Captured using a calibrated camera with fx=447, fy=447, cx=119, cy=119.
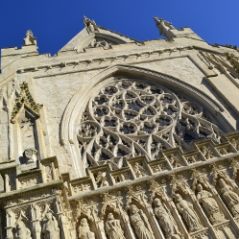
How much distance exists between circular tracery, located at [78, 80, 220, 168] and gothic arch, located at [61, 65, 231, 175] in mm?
188

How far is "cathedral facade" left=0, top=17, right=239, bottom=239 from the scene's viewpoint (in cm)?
726

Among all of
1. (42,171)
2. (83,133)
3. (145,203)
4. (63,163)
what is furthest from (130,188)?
(83,133)

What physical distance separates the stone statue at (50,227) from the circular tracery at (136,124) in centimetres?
326

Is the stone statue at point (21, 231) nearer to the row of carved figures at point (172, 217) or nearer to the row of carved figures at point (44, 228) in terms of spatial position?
the row of carved figures at point (44, 228)

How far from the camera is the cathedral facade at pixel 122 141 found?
7258 mm

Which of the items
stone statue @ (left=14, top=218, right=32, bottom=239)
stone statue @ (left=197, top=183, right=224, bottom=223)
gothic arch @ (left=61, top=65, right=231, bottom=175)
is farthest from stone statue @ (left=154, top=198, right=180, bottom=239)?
gothic arch @ (left=61, top=65, right=231, bottom=175)

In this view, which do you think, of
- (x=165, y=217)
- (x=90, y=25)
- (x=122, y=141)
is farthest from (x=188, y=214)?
(x=90, y=25)

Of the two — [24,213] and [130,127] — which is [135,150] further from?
[24,213]

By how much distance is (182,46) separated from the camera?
15.0 meters

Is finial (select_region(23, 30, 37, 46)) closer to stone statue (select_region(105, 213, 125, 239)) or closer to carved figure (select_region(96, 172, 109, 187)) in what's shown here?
carved figure (select_region(96, 172, 109, 187))

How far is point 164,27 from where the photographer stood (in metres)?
17.5

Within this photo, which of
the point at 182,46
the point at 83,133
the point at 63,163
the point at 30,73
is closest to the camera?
the point at 63,163

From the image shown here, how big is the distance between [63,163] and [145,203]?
8.78ft

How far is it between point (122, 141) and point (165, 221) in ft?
12.0
